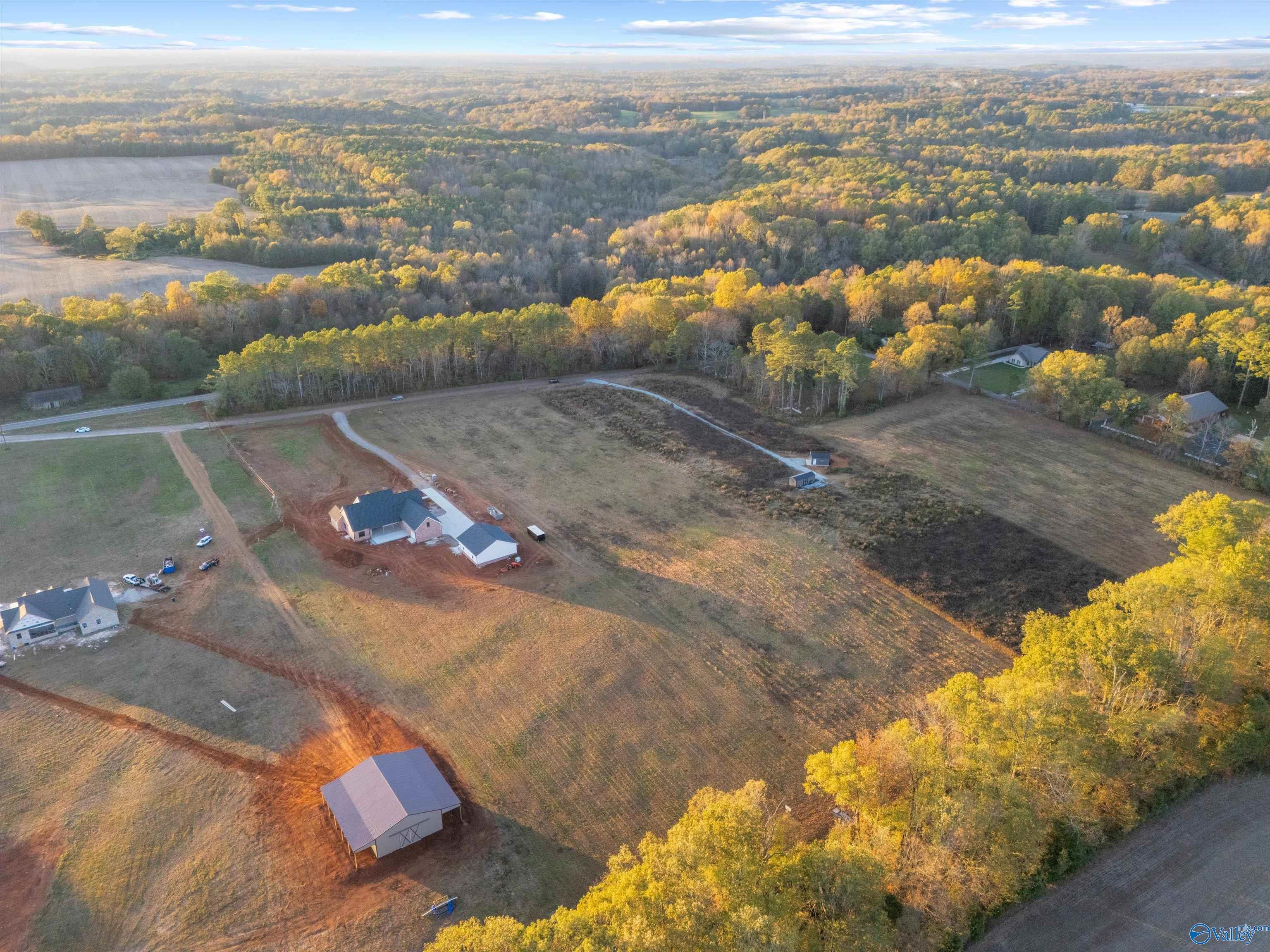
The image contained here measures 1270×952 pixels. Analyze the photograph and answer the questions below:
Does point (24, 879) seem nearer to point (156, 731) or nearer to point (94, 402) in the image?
point (156, 731)

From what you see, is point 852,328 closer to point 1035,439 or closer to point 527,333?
point 1035,439

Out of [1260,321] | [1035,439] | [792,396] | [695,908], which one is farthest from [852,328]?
[695,908]

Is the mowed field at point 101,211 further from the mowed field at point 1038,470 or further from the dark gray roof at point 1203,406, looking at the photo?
the dark gray roof at point 1203,406

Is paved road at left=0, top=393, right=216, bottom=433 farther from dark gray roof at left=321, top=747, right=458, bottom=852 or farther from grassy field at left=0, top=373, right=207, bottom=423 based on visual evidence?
dark gray roof at left=321, top=747, right=458, bottom=852

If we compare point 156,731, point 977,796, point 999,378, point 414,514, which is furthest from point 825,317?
point 156,731

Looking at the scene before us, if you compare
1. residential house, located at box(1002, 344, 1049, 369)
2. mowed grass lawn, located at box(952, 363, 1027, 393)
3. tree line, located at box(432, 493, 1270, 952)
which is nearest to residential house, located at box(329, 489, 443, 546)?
tree line, located at box(432, 493, 1270, 952)
